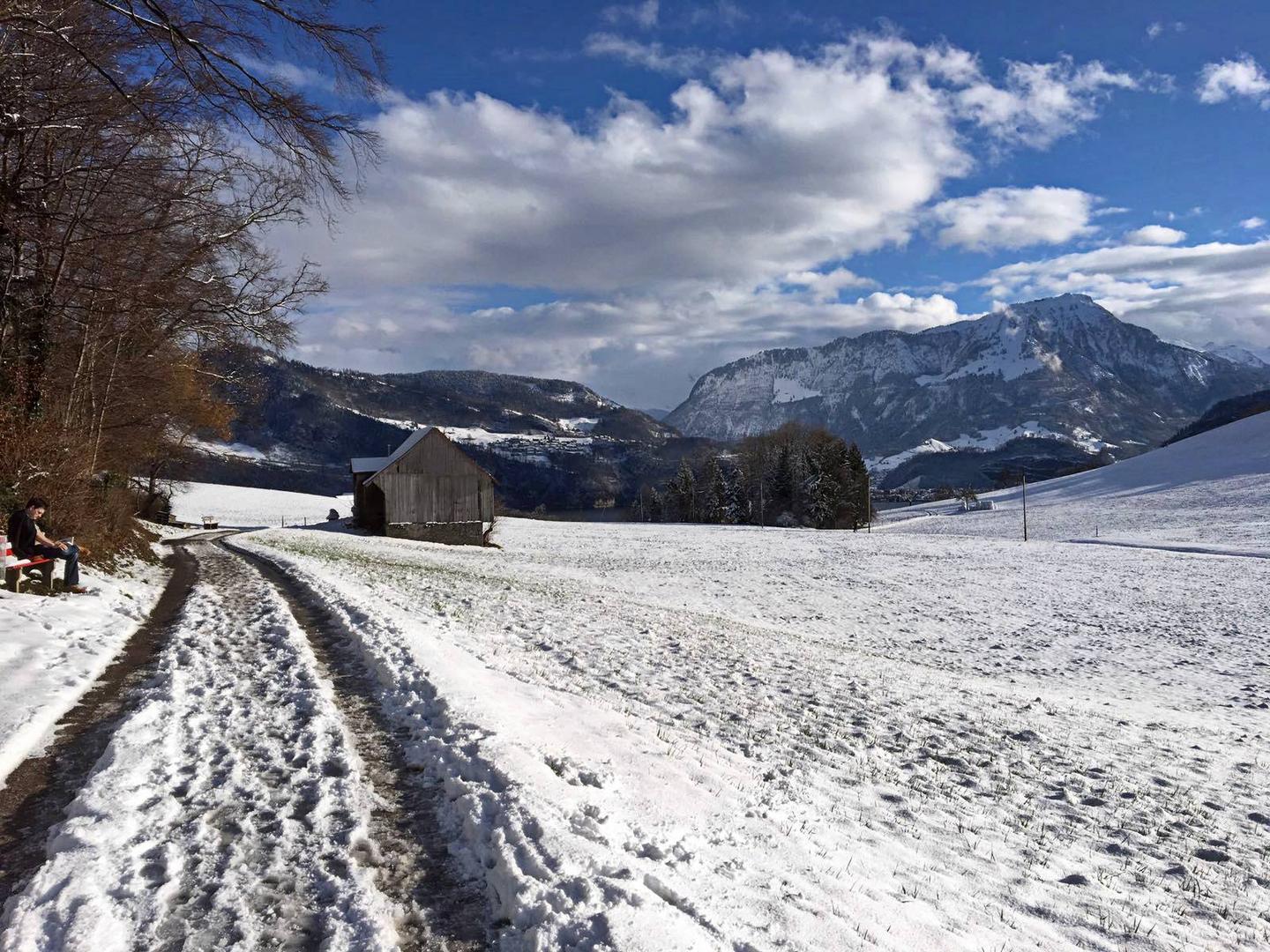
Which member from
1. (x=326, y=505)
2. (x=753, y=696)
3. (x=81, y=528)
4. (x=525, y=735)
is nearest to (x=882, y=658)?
(x=753, y=696)

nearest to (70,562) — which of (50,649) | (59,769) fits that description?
(50,649)

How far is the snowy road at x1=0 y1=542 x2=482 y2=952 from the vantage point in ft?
11.9

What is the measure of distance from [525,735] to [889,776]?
12.3ft

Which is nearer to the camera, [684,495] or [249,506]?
[249,506]

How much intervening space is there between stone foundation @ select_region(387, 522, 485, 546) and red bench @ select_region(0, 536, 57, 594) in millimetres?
35211

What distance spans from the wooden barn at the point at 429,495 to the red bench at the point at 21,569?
3584cm

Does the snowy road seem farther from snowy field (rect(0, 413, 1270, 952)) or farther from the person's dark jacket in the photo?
the person's dark jacket

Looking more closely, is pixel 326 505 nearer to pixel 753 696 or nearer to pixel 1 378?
pixel 1 378

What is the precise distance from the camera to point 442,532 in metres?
49.0

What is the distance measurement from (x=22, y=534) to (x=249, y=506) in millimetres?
79379

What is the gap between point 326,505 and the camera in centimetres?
8869

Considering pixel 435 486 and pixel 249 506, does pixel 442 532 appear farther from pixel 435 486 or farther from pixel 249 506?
pixel 249 506

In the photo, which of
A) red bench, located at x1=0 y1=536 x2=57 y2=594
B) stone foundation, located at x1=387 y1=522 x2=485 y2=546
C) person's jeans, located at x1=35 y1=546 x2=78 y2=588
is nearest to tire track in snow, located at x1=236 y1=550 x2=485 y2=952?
red bench, located at x1=0 y1=536 x2=57 y2=594

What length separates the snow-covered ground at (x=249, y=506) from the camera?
7106 centimetres
